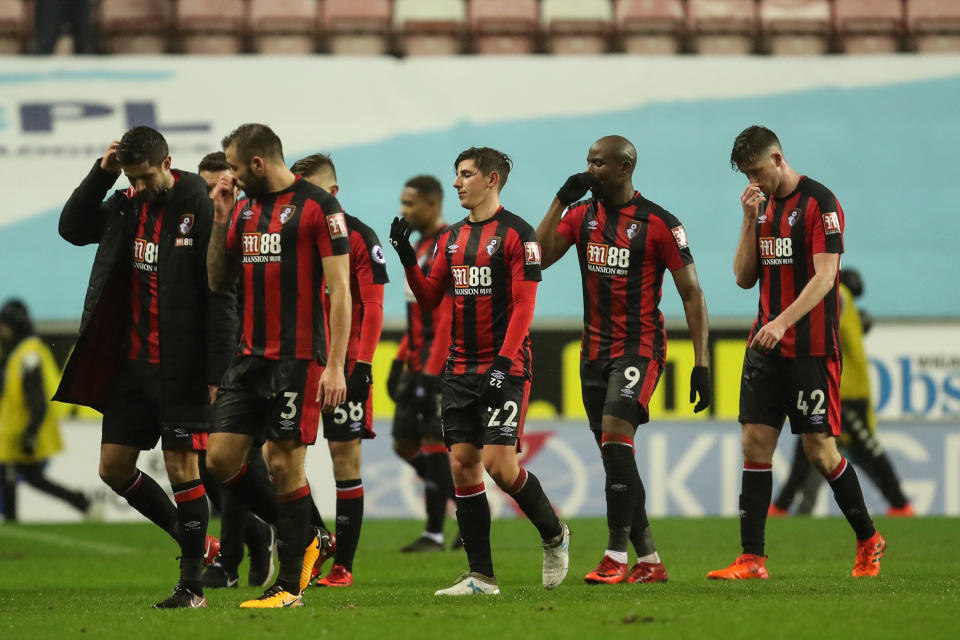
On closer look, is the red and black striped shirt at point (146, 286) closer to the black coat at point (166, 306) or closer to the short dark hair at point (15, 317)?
the black coat at point (166, 306)

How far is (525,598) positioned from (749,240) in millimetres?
2223

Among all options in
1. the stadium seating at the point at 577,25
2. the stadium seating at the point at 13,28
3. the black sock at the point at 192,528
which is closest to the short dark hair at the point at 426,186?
the black sock at the point at 192,528

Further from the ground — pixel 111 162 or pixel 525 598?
pixel 111 162

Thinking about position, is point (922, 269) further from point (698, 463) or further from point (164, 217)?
point (164, 217)

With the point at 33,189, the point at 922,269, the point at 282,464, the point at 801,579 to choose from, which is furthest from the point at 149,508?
the point at 922,269

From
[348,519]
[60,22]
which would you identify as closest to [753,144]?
[348,519]

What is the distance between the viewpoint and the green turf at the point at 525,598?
16.2 feet

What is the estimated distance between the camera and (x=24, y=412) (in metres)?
12.2

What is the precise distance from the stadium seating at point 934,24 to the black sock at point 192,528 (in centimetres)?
1222

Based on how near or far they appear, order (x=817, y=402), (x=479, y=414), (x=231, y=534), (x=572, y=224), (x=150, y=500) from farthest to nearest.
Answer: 1. (x=231, y=534)
2. (x=572, y=224)
3. (x=817, y=402)
4. (x=150, y=500)
5. (x=479, y=414)

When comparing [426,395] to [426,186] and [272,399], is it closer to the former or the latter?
[426,186]

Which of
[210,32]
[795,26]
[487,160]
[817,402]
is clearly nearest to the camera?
[487,160]

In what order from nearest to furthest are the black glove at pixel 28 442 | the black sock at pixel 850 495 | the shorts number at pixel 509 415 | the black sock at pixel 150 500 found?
the shorts number at pixel 509 415, the black sock at pixel 150 500, the black sock at pixel 850 495, the black glove at pixel 28 442

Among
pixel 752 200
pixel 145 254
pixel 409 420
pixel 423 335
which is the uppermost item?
pixel 752 200
